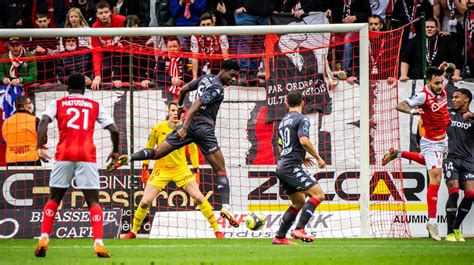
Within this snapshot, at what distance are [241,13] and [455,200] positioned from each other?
6151 millimetres

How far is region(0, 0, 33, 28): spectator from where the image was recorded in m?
23.0

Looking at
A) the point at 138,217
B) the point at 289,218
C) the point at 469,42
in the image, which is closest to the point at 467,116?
the point at 469,42

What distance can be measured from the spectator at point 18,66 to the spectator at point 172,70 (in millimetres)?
2420

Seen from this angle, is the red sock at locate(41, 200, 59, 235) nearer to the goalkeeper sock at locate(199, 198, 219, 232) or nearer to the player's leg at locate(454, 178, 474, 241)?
the goalkeeper sock at locate(199, 198, 219, 232)

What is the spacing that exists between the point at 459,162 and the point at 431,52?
2.95 meters

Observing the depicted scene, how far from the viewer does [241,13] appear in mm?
22266

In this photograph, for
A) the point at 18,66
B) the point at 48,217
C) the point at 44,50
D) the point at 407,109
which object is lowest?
the point at 48,217

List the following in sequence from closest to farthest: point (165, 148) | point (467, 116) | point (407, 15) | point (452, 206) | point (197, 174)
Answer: point (165, 148), point (452, 206), point (467, 116), point (197, 174), point (407, 15)

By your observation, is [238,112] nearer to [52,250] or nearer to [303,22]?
[303,22]

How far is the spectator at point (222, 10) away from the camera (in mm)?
22453

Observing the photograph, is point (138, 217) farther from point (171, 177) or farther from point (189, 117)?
point (189, 117)

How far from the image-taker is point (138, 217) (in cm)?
1894

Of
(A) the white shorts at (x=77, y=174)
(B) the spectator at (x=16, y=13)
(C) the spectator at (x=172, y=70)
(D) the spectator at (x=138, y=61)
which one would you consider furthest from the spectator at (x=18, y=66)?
(A) the white shorts at (x=77, y=174)

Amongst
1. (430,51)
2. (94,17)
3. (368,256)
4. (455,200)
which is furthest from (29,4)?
(368,256)
